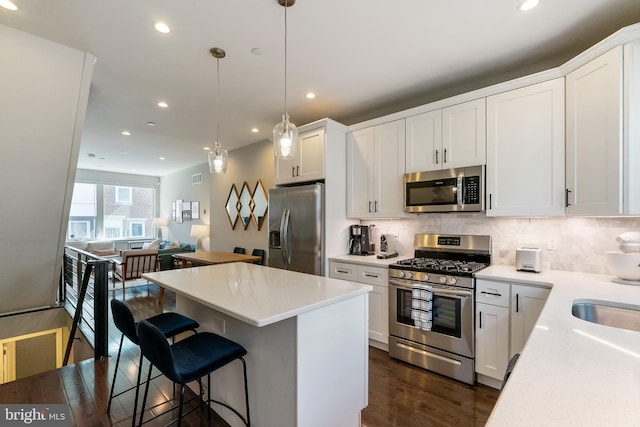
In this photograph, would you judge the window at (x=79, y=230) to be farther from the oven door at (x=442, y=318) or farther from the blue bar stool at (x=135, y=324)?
the oven door at (x=442, y=318)

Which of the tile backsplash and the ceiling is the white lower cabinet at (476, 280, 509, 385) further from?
the ceiling

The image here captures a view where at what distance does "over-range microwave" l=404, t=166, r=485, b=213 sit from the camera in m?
2.70

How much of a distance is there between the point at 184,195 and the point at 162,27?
7041 mm

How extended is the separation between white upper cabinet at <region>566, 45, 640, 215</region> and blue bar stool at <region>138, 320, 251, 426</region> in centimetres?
257

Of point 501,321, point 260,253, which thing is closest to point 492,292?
point 501,321

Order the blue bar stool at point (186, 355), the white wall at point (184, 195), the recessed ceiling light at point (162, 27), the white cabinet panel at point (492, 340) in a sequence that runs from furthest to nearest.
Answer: the white wall at point (184, 195) < the white cabinet panel at point (492, 340) < the recessed ceiling light at point (162, 27) < the blue bar stool at point (186, 355)

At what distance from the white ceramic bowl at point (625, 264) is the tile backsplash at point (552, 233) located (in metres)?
0.33

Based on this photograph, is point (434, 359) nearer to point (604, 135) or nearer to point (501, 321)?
point (501, 321)

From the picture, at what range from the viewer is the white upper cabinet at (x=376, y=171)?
3.27 m

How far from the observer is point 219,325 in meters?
2.07

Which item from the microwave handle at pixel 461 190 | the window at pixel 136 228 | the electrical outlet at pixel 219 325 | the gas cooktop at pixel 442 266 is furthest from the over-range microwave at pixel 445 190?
the window at pixel 136 228

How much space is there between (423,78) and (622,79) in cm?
149

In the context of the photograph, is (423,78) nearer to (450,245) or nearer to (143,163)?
(450,245)

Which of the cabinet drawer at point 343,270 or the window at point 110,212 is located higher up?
the window at point 110,212
